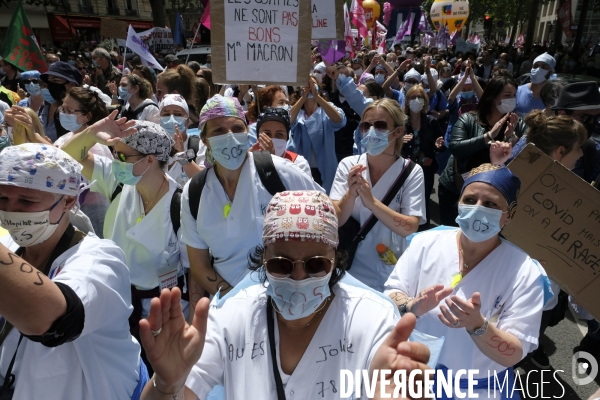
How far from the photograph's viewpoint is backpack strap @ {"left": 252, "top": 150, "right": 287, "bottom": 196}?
105 inches

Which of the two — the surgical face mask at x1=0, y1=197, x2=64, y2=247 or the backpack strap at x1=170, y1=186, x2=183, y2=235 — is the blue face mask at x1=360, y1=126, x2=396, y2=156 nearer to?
the backpack strap at x1=170, y1=186, x2=183, y2=235

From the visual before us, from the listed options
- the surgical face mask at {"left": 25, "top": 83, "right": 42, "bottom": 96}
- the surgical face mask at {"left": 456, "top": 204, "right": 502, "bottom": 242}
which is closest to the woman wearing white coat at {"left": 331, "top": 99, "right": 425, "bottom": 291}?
the surgical face mask at {"left": 456, "top": 204, "right": 502, "bottom": 242}

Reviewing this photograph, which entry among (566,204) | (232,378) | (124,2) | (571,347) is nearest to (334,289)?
(232,378)

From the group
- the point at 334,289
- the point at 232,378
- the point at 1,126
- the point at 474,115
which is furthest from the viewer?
the point at 474,115

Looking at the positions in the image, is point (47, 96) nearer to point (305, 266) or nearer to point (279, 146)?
point (279, 146)

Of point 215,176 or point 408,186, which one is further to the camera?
point 408,186

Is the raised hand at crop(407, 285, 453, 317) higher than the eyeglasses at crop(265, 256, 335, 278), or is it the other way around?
the eyeglasses at crop(265, 256, 335, 278)

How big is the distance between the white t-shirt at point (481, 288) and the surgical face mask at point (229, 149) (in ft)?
3.64

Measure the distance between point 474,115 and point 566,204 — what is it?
200cm

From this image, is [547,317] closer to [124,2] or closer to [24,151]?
[24,151]

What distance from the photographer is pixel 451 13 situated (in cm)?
2161

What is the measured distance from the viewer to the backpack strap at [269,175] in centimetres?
267

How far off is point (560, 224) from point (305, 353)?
1.83 metres

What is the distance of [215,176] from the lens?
2771mm
